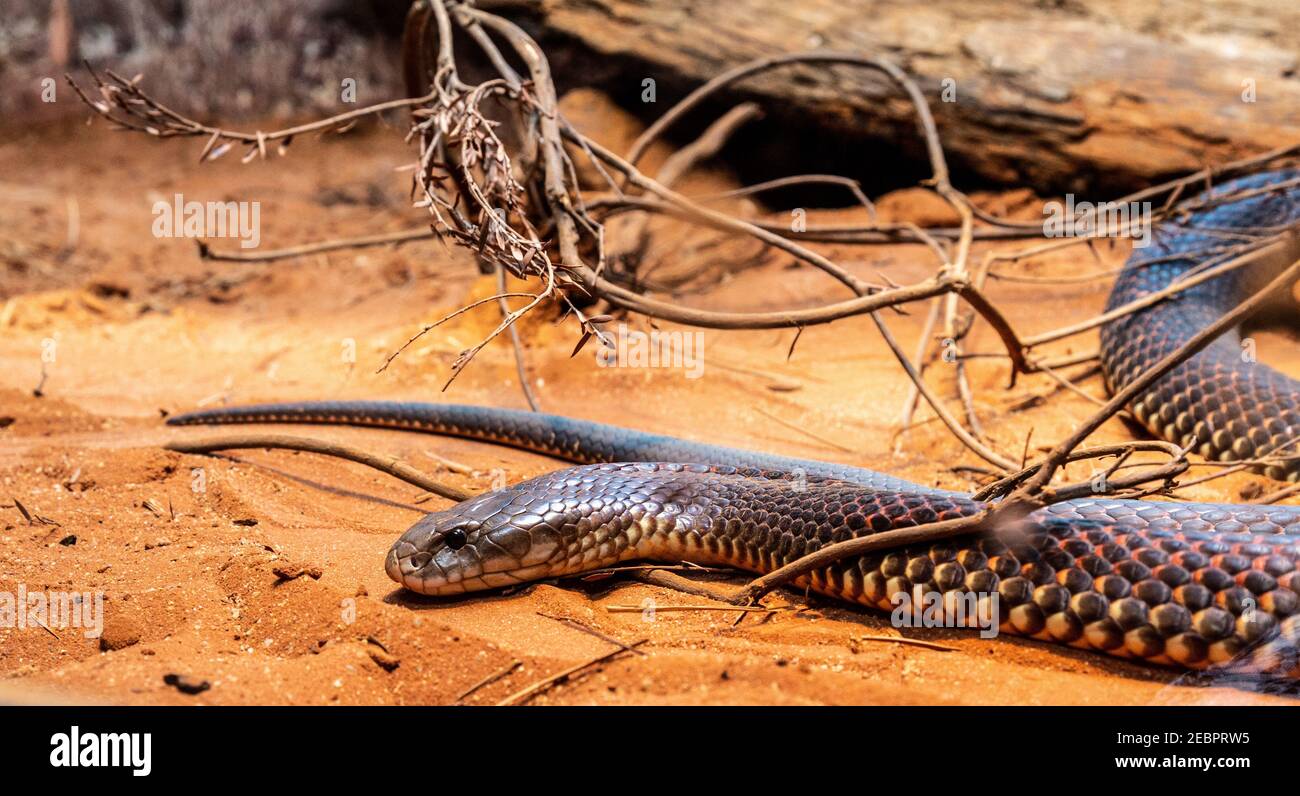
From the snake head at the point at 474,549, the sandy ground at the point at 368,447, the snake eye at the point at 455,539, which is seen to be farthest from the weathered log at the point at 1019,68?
the snake eye at the point at 455,539

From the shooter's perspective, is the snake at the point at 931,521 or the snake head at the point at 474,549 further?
the snake head at the point at 474,549

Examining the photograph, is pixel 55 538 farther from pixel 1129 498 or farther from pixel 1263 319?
pixel 1263 319

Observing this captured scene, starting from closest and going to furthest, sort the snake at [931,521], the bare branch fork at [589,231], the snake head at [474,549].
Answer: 1. the snake at [931,521]
2. the bare branch fork at [589,231]
3. the snake head at [474,549]

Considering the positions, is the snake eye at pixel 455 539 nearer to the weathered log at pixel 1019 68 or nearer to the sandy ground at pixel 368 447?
the sandy ground at pixel 368 447

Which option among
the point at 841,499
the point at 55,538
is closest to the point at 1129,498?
the point at 841,499

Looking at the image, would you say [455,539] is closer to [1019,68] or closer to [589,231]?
[589,231]
